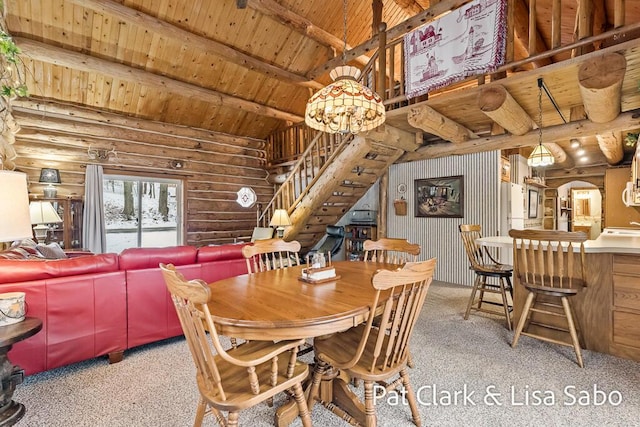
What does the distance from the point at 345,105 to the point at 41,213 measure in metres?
4.43

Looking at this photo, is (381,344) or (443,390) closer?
(381,344)

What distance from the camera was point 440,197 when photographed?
550 cm

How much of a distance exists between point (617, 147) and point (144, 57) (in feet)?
27.8

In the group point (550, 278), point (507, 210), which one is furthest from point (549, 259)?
point (507, 210)

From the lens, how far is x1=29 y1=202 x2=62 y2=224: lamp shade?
416cm

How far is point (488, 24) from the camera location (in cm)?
323

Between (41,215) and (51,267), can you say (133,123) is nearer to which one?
(41,215)

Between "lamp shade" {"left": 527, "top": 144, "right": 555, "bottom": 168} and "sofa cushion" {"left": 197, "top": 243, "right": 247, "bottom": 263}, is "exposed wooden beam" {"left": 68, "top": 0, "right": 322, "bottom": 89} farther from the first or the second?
"lamp shade" {"left": 527, "top": 144, "right": 555, "bottom": 168}

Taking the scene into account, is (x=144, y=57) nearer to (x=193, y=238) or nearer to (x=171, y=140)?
(x=171, y=140)

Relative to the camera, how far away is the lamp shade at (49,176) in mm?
4789

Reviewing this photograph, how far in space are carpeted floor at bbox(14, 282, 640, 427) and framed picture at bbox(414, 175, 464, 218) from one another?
2.76m

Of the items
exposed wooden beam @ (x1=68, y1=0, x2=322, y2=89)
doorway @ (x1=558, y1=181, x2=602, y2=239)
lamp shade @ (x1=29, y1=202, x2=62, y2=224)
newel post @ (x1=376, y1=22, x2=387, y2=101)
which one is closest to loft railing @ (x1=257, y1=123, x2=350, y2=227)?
newel post @ (x1=376, y1=22, x2=387, y2=101)

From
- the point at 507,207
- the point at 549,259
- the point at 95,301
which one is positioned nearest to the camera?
the point at 95,301

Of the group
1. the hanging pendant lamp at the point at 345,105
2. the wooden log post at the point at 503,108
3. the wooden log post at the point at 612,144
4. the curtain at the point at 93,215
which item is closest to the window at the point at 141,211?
the curtain at the point at 93,215
